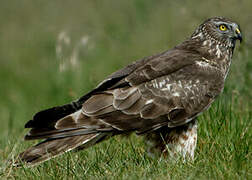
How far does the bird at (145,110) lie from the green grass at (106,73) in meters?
0.17

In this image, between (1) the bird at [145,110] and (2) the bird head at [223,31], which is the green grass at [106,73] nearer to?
(1) the bird at [145,110]

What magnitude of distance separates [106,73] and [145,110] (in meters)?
4.70

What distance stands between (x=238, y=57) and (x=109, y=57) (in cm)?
373

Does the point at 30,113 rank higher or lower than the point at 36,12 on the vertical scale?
lower

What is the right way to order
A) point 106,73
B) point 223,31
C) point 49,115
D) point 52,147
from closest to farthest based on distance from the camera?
1. point 52,147
2. point 49,115
3. point 223,31
4. point 106,73

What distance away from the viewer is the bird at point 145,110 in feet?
15.2

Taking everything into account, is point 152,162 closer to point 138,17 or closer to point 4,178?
point 4,178

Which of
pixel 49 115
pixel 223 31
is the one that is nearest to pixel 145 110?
pixel 49 115

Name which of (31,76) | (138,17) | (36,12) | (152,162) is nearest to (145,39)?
(138,17)

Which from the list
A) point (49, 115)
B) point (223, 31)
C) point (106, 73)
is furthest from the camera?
point (106, 73)

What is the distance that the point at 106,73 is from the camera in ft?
30.9

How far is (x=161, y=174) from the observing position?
4.02 metres

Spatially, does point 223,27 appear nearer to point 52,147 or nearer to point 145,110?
point 145,110

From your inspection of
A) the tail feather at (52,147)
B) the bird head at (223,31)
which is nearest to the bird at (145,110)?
the tail feather at (52,147)
